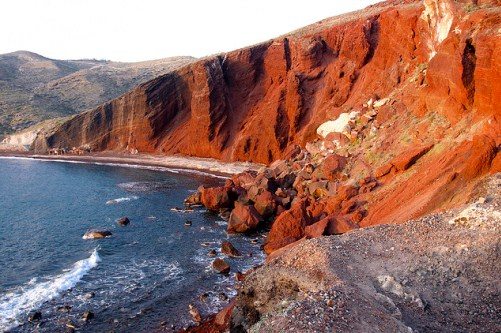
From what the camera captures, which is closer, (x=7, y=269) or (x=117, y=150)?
(x=7, y=269)

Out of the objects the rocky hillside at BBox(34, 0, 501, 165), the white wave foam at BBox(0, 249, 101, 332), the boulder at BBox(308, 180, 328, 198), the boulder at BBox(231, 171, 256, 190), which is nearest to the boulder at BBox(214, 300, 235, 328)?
the white wave foam at BBox(0, 249, 101, 332)

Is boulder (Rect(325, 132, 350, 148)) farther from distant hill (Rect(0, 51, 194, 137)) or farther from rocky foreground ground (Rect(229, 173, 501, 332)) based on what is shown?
distant hill (Rect(0, 51, 194, 137))

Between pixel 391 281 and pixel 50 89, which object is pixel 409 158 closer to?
pixel 391 281

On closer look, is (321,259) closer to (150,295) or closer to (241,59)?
(150,295)

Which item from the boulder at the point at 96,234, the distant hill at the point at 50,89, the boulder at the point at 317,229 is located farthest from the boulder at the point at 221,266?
the distant hill at the point at 50,89

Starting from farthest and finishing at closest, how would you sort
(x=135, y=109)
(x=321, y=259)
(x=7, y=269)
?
(x=135, y=109), (x=7, y=269), (x=321, y=259)

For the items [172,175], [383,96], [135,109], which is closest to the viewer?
[383,96]

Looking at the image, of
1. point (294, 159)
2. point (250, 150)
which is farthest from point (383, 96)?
point (250, 150)

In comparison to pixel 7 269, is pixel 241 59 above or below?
above
